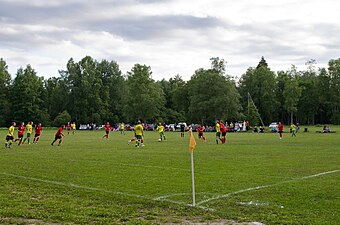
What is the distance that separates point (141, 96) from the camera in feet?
290

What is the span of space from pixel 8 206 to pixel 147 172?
19.7ft

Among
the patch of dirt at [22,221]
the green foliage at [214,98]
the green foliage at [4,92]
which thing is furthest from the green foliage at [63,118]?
the patch of dirt at [22,221]

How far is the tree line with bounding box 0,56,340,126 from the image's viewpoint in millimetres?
91312

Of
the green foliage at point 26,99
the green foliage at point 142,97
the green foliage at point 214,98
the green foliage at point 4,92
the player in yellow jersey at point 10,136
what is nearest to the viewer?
the player in yellow jersey at point 10,136

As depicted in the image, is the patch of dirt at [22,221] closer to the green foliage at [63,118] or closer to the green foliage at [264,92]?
the green foliage at [63,118]

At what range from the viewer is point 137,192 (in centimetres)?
1053

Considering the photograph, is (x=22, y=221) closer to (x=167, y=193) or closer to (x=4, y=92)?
(x=167, y=193)

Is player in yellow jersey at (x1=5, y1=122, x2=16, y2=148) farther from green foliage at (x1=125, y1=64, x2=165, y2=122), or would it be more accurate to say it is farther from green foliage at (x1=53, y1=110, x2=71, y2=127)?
green foliage at (x1=53, y1=110, x2=71, y2=127)

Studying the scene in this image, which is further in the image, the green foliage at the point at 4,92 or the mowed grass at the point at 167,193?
the green foliage at the point at 4,92

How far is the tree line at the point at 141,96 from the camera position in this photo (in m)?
91.3

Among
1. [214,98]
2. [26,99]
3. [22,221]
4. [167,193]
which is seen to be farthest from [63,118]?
[22,221]

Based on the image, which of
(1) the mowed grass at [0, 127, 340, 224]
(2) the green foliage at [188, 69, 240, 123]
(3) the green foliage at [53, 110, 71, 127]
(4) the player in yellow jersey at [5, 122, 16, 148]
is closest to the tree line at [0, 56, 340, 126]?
(3) the green foliage at [53, 110, 71, 127]

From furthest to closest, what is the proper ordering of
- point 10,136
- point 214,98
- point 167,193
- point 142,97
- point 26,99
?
point 26,99
point 142,97
point 214,98
point 10,136
point 167,193

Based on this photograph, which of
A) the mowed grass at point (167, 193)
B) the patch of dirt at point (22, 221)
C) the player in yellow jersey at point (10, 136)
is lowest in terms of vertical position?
the patch of dirt at point (22, 221)
